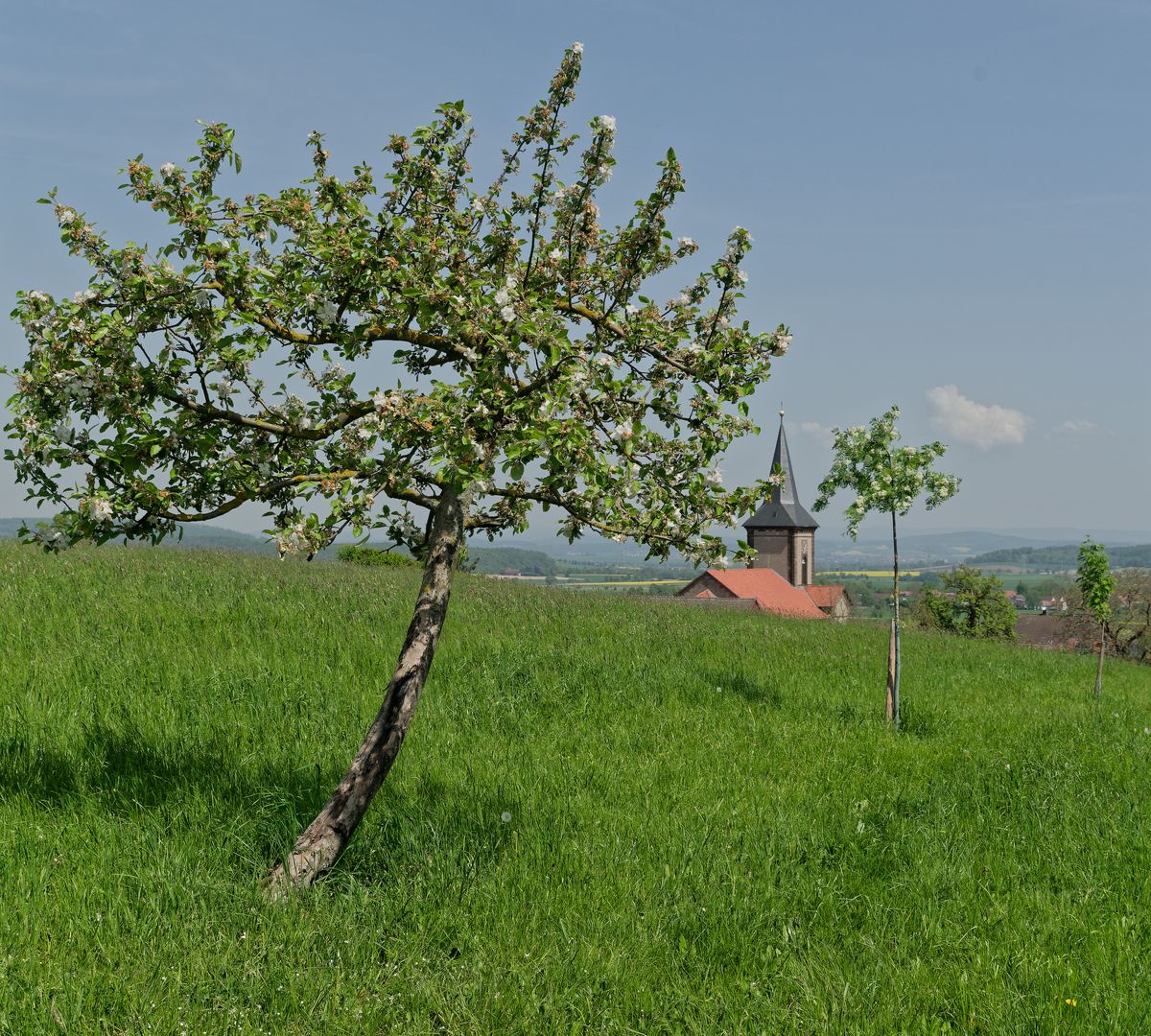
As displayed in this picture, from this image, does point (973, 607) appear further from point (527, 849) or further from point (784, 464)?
point (527, 849)

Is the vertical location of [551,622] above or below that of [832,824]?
above

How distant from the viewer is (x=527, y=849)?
6273 millimetres

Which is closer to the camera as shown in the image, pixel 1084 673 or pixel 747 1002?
pixel 747 1002

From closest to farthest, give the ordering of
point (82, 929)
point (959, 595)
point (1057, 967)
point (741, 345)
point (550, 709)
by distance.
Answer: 1. point (82, 929)
2. point (1057, 967)
3. point (741, 345)
4. point (550, 709)
5. point (959, 595)

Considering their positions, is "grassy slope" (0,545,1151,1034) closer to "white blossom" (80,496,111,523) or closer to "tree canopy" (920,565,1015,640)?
"white blossom" (80,496,111,523)

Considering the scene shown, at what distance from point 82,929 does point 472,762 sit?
3.68 m

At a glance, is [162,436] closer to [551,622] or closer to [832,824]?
[832,824]

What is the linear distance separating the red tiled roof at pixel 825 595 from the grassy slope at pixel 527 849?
246ft

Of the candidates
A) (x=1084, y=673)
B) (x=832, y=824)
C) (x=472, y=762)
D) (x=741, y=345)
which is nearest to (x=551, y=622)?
A: (x=472, y=762)

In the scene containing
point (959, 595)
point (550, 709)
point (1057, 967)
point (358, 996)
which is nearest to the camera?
point (358, 996)

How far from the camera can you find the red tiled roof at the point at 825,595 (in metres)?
85.2

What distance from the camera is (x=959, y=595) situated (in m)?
67.1

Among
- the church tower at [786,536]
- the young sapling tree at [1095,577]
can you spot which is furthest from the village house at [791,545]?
the young sapling tree at [1095,577]

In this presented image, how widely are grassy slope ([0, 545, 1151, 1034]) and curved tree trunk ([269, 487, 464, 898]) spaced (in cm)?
25
